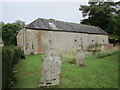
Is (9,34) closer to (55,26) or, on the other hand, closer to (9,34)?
(9,34)

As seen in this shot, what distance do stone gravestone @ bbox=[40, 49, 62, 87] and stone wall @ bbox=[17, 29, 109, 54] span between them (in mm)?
16221

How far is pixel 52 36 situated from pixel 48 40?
0.99 meters

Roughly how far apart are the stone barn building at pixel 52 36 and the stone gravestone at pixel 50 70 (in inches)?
638

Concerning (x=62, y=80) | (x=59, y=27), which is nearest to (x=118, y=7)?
(x=59, y=27)

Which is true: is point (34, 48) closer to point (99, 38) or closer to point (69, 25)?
point (69, 25)

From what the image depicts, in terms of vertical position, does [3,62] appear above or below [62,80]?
above

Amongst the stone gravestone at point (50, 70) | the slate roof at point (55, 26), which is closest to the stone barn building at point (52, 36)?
the slate roof at point (55, 26)

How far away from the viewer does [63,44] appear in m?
25.2

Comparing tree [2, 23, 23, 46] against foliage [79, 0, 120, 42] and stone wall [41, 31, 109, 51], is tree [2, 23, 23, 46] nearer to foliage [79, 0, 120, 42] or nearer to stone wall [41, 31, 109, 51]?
stone wall [41, 31, 109, 51]

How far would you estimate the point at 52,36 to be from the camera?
23.8m

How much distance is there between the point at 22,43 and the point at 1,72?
18.3 meters

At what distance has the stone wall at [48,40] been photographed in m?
→ 22.2

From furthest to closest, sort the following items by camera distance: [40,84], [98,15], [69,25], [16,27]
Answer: [98,15] < [16,27] < [69,25] < [40,84]

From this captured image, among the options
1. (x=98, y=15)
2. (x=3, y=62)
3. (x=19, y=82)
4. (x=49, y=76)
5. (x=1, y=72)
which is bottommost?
(x=19, y=82)
